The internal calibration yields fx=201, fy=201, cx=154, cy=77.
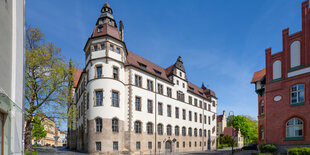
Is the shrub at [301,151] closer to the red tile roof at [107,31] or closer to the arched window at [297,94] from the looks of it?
the arched window at [297,94]

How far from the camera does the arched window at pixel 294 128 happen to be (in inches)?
771

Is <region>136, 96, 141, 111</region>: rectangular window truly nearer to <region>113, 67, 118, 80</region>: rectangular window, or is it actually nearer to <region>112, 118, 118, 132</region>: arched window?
<region>112, 118, 118, 132</region>: arched window

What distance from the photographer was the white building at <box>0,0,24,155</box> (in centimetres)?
895

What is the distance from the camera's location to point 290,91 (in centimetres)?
2086

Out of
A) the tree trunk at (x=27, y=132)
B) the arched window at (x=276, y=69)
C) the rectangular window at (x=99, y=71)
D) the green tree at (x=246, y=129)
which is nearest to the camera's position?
the tree trunk at (x=27, y=132)

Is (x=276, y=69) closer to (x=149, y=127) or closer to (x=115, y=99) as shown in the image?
(x=149, y=127)

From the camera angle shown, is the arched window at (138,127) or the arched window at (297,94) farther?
the arched window at (138,127)

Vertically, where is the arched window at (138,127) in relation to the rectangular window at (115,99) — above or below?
below

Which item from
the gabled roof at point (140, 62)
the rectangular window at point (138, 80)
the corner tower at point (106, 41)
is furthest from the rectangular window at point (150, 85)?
the corner tower at point (106, 41)

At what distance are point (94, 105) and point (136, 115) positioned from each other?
673 centimetres

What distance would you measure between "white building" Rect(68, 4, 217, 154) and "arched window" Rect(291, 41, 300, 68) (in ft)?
54.3

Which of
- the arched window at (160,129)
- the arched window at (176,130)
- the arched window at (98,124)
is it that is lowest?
the arched window at (176,130)

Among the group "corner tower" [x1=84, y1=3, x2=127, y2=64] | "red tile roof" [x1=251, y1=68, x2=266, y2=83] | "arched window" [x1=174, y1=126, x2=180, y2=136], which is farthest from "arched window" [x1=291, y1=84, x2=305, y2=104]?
"arched window" [x1=174, y1=126, x2=180, y2=136]

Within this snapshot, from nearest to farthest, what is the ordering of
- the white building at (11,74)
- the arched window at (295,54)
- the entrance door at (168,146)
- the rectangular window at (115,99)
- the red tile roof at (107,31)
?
the white building at (11,74) < the arched window at (295,54) < the rectangular window at (115,99) < the red tile roof at (107,31) < the entrance door at (168,146)
